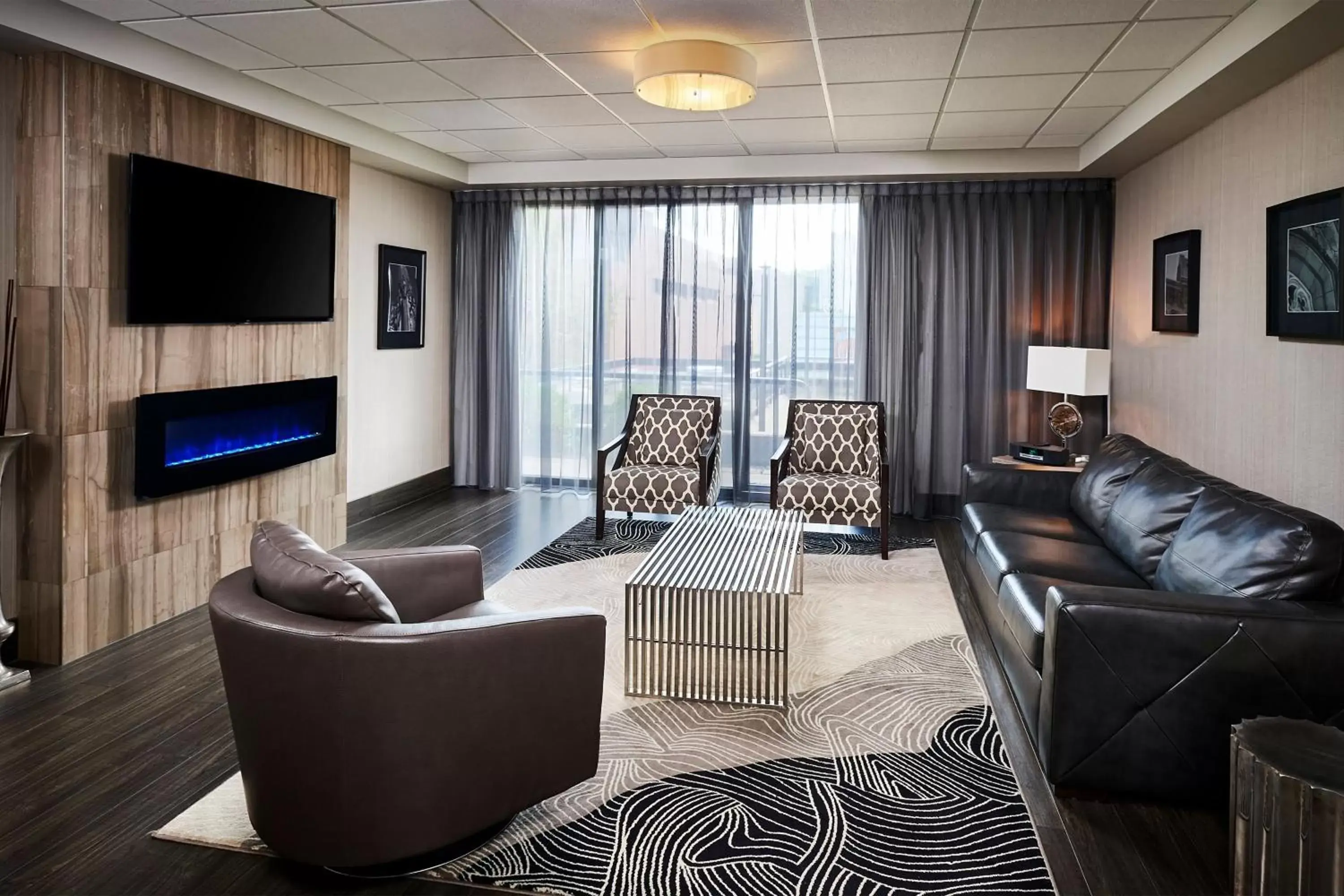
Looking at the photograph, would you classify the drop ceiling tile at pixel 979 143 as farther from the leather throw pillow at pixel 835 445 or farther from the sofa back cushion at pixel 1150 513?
the sofa back cushion at pixel 1150 513

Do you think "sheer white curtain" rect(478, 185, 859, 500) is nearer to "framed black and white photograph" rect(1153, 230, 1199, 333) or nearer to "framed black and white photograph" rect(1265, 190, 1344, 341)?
"framed black and white photograph" rect(1153, 230, 1199, 333)

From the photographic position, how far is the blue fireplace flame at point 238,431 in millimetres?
4113

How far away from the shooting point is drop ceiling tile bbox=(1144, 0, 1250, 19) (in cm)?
318

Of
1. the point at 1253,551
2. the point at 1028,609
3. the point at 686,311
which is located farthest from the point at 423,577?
the point at 686,311

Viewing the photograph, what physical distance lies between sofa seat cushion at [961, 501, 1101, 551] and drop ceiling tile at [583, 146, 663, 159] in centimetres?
307

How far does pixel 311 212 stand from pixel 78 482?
194 centimetres

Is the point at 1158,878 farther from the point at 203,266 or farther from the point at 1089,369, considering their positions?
the point at 203,266

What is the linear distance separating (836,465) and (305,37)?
12.8ft

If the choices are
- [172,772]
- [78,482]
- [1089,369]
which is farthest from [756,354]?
[172,772]

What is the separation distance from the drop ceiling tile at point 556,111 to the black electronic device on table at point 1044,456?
3058 mm

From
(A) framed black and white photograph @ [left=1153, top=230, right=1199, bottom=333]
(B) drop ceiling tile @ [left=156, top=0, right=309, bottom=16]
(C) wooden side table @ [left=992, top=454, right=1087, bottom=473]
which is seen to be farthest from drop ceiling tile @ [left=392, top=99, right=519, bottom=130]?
(A) framed black and white photograph @ [left=1153, top=230, right=1199, bottom=333]

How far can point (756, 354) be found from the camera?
6848 millimetres

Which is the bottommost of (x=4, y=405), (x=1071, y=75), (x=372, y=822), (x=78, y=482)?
(x=372, y=822)

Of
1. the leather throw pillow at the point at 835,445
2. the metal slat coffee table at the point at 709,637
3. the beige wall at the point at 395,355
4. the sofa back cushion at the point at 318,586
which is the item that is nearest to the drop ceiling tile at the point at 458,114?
the beige wall at the point at 395,355
